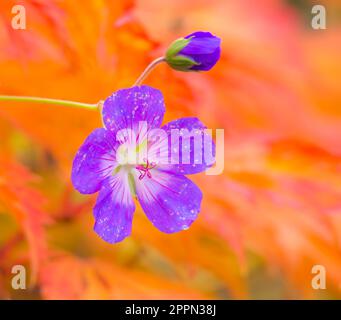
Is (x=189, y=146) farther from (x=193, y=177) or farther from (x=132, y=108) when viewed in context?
(x=193, y=177)

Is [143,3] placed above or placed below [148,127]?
above

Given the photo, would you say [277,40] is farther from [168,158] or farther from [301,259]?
[168,158]

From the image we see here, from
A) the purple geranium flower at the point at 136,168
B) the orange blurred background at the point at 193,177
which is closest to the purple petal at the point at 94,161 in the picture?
the purple geranium flower at the point at 136,168

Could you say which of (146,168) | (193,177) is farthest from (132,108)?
(193,177)

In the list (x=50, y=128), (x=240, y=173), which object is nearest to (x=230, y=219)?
(x=240, y=173)

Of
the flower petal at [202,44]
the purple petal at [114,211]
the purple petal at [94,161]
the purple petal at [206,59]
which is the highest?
the flower petal at [202,44]

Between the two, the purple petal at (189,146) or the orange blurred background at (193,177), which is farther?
→ the orange blurred background at (193,177)

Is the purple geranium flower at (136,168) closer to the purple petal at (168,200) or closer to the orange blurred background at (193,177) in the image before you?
the purple petal at (168,200)
